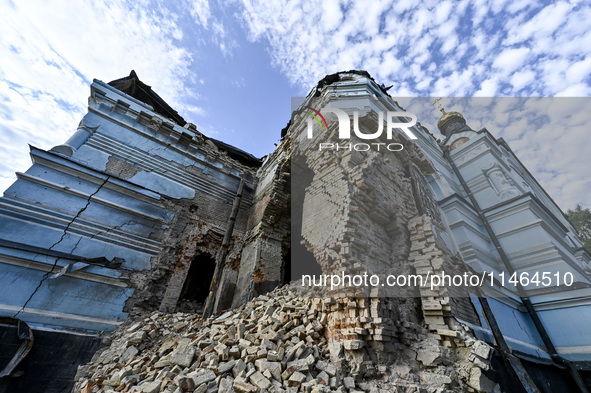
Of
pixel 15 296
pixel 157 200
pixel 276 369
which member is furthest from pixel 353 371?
pixel 157 200

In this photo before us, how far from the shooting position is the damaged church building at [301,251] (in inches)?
116

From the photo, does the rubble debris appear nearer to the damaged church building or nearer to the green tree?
the damaged church building

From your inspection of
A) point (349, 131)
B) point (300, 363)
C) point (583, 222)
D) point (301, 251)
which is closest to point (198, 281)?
point (301, 251)

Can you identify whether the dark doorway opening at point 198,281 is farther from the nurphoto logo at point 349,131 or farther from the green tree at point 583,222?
the green tree at point 583,222

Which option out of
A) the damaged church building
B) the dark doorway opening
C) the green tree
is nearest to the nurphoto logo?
the damaged church building

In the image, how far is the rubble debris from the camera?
2453 millimetres

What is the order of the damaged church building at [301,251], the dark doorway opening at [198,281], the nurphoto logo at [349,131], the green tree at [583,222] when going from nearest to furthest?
the damaged church building at [301,251] < the nurphoto logo at [349,131] < the dark doorway opening at [198,281] < the green tree at [583,222]

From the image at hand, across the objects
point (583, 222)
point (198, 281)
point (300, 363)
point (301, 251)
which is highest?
point (583, 222)

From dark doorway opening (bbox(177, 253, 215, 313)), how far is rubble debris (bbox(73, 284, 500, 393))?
330 cm

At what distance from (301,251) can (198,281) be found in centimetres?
358

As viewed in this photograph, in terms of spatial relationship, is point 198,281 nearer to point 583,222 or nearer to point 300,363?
point 300,363

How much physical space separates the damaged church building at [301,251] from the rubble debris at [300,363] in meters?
0.02

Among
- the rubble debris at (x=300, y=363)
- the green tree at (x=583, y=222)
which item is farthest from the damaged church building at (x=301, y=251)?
the green tree at (x=583, y=222)

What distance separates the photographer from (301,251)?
7145 millimetres
